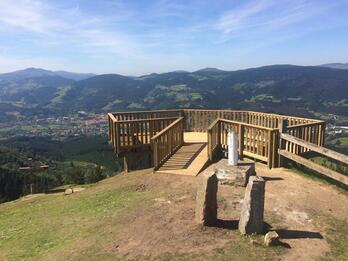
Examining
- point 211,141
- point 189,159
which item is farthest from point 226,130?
point 189,159

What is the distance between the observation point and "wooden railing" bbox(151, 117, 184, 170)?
12.8 m

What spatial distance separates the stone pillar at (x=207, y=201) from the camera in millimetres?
7547

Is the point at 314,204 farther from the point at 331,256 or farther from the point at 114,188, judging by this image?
the point at 114,188

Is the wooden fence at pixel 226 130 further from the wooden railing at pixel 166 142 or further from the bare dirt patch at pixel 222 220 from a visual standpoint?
the bare dirt patch at pixel 222 220

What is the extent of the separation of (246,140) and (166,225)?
6.75m

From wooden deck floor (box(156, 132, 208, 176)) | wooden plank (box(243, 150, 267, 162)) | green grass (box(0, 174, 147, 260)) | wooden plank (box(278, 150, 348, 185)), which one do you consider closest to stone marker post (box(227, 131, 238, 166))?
wooden deck floor (box(156, 132, 208, 176))

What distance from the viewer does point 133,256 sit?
6.65 metres

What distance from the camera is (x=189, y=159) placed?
13914mm

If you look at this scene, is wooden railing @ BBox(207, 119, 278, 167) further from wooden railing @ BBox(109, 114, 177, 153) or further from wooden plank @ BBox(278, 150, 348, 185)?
wooden railing @ BBox(109, 114, 177, 153)

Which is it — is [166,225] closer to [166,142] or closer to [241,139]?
[166,142]

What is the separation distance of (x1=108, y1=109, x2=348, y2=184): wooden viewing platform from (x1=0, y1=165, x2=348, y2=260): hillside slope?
43.1 inches

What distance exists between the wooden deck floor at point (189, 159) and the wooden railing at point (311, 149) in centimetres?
303

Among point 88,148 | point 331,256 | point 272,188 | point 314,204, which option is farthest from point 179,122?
point 88,148

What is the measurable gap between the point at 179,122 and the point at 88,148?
101522 millimetres
